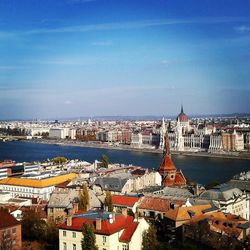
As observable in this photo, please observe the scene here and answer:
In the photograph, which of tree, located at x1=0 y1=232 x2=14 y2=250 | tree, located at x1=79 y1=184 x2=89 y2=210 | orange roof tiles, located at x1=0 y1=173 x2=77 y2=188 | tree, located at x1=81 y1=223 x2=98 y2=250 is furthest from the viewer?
orange roof tiles, located at x1=0 y1=173 x2=77 y2=188

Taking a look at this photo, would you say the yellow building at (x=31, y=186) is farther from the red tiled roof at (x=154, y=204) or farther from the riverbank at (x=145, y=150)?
the riverbank at (x=145, y=150)

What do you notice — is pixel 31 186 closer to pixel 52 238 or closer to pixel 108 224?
pixel 52 238

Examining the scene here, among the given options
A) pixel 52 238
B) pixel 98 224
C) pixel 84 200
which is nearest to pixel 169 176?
pixel 84 200

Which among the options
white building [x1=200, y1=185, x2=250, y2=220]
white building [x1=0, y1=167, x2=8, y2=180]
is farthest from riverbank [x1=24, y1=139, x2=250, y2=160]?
white building [x1=200, y1=185, x2=250, y2=220]

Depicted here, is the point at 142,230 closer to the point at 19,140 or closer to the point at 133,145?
the point at 133,145

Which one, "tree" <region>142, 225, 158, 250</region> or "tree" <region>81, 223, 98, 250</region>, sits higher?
"tree" <region>81, 223, 98, 250</region>

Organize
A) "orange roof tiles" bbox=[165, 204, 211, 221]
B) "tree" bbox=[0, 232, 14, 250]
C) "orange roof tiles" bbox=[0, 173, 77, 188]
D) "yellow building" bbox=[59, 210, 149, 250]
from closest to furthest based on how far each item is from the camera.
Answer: "yellow building" bbox=[59, 210, 149, 250] → "tree" bbox=[0, 232, 14, 250] → "orange roof tiles" bbox=[165, 204, 211, 221] → "orange roof tiles" bbox=[0, 173, 77, 188]

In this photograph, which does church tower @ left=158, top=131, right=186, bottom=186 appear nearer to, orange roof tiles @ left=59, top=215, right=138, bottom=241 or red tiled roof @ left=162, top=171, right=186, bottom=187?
red tiled roof @ left=162, top=171, right=186, bottom=187

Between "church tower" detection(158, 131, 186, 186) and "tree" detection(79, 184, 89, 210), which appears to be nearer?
"tree" detection(79, 184, 89, 210)
